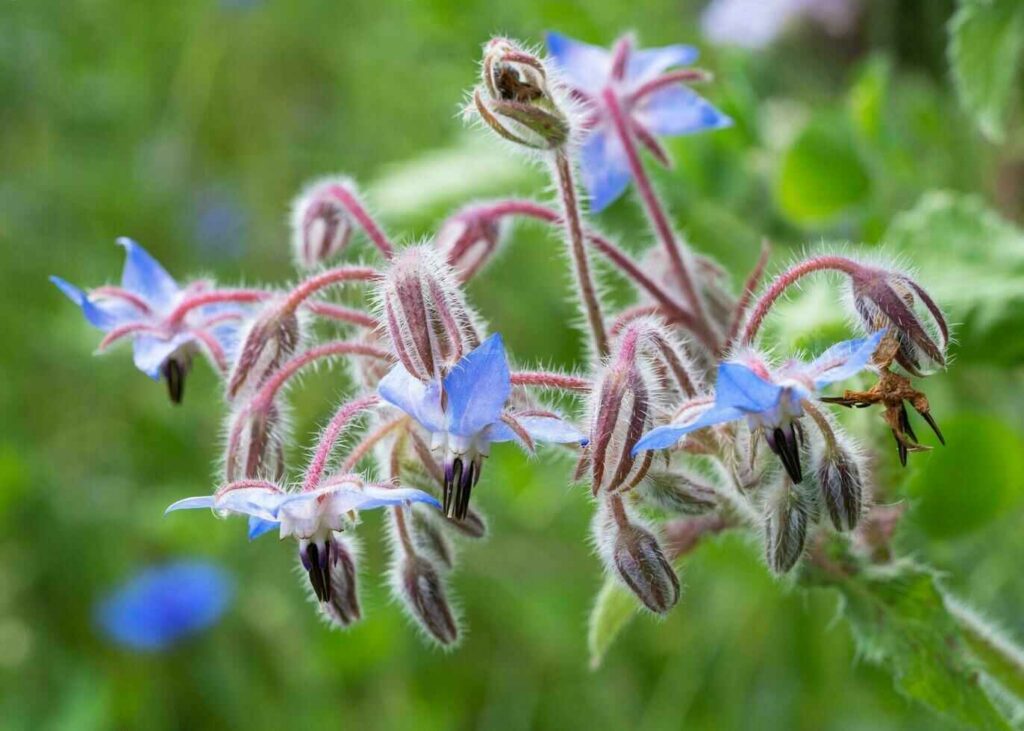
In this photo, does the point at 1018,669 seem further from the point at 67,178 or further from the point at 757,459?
the point at 67,178

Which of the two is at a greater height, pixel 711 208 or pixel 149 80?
pixel 149 80

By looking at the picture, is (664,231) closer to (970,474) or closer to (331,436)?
(331,436)

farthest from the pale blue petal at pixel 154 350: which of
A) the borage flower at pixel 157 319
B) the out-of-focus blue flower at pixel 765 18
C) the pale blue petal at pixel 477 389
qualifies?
the out-of-focus blue flower at pixel 765 18

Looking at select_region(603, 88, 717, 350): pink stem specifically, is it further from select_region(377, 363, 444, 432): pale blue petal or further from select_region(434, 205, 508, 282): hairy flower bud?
select_region(377, 363, 444, 432): pale blue petal

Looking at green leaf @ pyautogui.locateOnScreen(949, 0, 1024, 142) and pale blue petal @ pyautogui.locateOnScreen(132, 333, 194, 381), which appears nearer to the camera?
pale blue petal @ pyautogui.locateOnScreen(132, 333, 194, 381)

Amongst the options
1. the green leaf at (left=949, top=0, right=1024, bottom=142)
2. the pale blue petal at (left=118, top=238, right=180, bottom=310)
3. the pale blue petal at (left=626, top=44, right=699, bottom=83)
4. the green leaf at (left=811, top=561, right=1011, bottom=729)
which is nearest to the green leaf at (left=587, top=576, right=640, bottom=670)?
the green leaf at (left=811, top=561, right=1011, bottom=729)

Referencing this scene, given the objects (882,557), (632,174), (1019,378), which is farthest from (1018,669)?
Result: (1019,378)

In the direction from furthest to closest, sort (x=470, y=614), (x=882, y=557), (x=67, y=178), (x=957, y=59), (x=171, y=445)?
(x=67, y=178) < (x=171, y=445) < (x=470, y=614) < (x=957, y=59) < (x=882, y=557)

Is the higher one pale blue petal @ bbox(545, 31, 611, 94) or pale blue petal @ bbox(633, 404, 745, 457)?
pale blue petal @ bbox(545, 31, 611, 94)
